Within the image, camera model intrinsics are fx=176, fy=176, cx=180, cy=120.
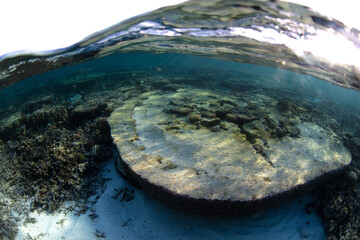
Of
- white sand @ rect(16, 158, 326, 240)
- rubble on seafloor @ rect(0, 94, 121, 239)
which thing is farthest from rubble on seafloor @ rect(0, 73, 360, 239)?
white sand @ rect(16, 158, 326, 240)

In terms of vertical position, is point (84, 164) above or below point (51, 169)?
below

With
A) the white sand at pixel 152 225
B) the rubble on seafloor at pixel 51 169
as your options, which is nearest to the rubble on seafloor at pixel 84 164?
the rubble on seafloor at pixel 51 169

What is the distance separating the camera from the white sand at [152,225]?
4453 mm

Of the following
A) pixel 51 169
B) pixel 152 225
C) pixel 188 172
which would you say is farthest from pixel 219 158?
pixel 51 169

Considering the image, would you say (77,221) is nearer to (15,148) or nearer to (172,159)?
(172,159)

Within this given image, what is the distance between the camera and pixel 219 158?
4.93 m

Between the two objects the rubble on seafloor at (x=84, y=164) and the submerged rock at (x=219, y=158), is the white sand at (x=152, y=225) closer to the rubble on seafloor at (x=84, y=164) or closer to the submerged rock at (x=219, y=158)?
the rubble on seafloor at (x=84, y=164)

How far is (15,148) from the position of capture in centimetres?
703

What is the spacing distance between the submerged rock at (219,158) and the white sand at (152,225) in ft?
2.91

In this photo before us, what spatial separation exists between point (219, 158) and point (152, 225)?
2500 millimetres

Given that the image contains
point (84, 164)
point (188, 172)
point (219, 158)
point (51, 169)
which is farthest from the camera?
point (84, 164)

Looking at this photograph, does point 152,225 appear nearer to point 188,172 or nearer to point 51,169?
point 188,172

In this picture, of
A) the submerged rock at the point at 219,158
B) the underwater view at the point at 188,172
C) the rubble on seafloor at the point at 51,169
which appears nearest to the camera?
the submerged rock at the point at 219,158

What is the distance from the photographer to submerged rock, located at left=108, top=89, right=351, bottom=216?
12.4 feet
